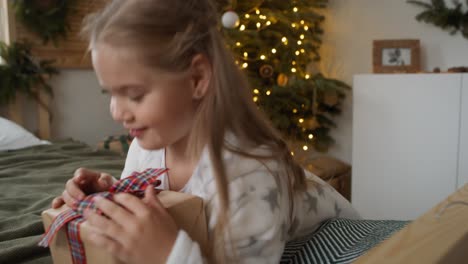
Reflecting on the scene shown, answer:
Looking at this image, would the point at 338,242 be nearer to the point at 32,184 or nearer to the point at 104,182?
the point at 104,182

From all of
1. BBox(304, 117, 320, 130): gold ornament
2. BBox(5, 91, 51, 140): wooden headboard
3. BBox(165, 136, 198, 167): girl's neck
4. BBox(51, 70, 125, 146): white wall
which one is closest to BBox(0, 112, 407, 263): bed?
BBox(165, 136, 198, 167): girl's neck

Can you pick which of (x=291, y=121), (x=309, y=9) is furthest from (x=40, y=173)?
(x=309, y=9)

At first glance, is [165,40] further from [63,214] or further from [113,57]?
[63,214]

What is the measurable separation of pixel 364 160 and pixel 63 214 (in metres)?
2.22

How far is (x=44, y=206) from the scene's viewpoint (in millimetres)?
1237

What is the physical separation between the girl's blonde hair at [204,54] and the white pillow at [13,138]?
185 centimetres

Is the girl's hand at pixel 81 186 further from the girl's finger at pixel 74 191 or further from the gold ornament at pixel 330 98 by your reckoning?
the gold ornament at pixel 330 98

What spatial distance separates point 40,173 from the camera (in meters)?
1.76

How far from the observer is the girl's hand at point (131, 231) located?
504 millimetres

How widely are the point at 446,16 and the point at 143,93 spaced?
260cm

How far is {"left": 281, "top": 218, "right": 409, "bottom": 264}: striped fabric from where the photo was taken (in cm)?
66

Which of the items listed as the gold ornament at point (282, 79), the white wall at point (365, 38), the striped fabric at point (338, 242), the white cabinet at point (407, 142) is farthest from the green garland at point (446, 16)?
the striped fabric at point (338, 242)

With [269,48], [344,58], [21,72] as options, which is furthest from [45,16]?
[344,58]

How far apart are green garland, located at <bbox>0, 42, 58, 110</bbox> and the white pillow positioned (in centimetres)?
36
